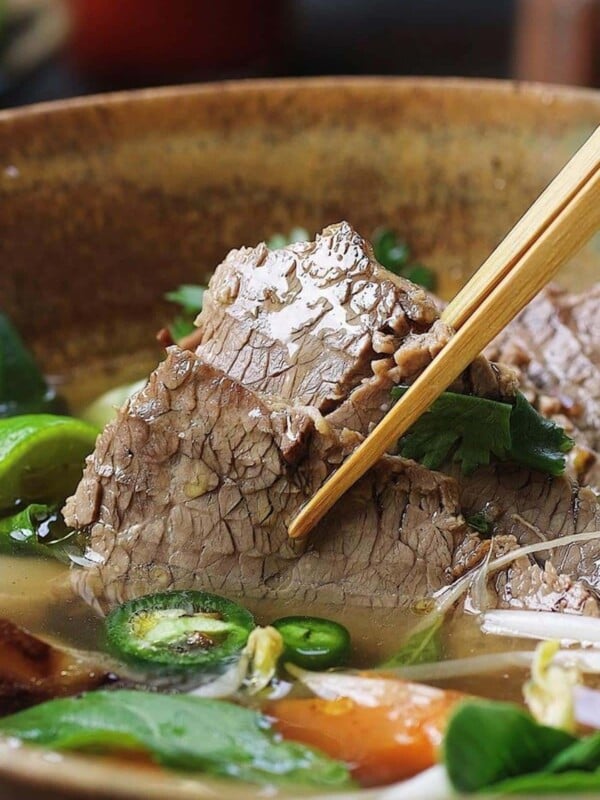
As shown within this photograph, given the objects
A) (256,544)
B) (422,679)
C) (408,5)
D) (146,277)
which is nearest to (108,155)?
(146,277)

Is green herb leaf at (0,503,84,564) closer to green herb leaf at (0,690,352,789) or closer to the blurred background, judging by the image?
green herb leaf at (0,690,352,789)

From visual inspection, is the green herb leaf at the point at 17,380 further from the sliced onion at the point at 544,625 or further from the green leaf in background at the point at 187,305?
the sliced onion at the point at 544,625

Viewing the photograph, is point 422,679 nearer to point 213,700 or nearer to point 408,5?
point 213,700

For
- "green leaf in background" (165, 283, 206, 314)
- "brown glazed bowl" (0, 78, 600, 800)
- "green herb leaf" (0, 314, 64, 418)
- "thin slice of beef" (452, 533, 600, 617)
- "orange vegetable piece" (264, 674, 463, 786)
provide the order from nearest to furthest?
"orange vegetable piece" (264, 674, 463, 786), "thin slice of beef" (452, 533, 600, 617), "green herb leaf" (0, 314, 64, 418), "green leaf in background" (165, 283, 206, 314), "brown glazed bowl" (0, 78, 600, 800)

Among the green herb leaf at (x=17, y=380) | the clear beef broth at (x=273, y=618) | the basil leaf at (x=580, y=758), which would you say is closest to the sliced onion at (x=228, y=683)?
the clear beef broth at (x=273, y=618)

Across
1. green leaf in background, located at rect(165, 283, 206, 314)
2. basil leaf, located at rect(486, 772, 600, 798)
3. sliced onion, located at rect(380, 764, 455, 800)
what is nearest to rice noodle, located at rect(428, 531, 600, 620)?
sliced onion, located at rect(380, 764, 455, 800)

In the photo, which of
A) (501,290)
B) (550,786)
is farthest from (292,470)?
(550,786)
